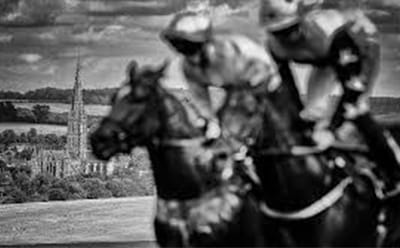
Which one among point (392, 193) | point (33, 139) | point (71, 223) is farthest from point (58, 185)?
point (392, 193)

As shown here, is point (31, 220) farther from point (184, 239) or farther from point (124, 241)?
point (184, 239)

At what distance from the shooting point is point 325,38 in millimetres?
5273

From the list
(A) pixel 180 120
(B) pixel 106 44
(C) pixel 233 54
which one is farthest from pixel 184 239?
(B) pixel 106 44

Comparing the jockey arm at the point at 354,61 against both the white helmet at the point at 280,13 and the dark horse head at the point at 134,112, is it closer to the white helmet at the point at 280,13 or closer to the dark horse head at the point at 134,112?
the white helmet at the point at 280,13

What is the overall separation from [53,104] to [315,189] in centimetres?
504

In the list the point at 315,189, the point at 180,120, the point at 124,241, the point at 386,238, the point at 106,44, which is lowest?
the point at 124,241

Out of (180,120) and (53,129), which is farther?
(53,129)

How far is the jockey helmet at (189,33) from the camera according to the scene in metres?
4.96

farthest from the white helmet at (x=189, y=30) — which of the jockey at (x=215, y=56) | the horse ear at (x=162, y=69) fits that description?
the horse ear at (x=162, y=69)

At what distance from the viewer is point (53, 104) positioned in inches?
384

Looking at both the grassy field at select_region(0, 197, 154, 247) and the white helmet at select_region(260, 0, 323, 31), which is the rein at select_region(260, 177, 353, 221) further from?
the grassy field at select_region(0, 197, 154, 247)

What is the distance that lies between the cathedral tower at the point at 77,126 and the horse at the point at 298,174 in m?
4.66

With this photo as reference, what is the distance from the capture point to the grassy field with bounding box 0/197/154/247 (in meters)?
9.80

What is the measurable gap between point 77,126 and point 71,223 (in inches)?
35.2
